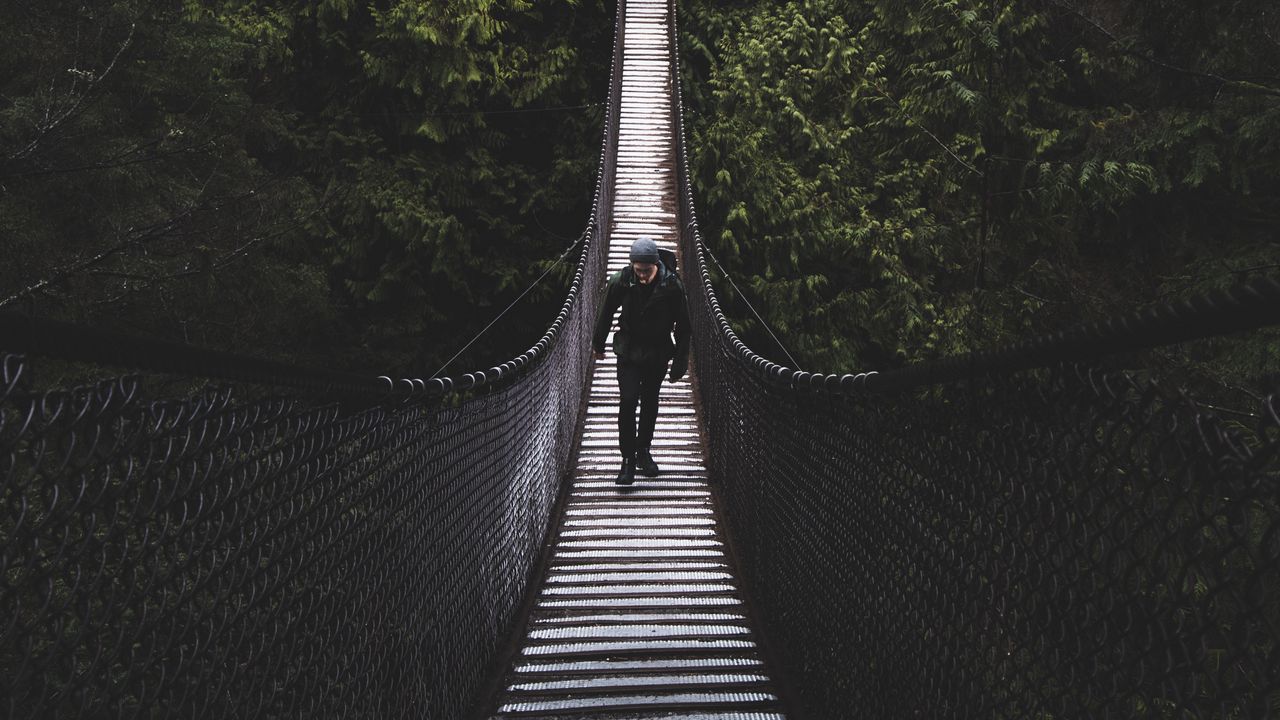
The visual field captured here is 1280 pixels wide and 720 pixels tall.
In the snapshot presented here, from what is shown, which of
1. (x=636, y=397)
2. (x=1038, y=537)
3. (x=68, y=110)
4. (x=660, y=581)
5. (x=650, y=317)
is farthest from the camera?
(x=68, y=110)

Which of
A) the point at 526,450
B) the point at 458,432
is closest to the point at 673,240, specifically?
the point at 526,450

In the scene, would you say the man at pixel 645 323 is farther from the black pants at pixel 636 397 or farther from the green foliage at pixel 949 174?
the green foliage at pixel 949 174

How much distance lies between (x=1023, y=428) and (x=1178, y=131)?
7.74 metres

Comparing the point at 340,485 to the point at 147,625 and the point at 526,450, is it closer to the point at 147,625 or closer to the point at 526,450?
the point at 147,625

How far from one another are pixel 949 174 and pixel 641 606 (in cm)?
1010

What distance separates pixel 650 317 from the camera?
5402 mm

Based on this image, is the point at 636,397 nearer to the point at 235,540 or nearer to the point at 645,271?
the point at 645,271

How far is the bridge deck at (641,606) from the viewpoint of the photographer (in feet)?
11.5

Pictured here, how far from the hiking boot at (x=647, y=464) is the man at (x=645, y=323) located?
475 millimetres

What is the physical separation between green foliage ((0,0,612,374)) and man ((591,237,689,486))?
3.90 metres

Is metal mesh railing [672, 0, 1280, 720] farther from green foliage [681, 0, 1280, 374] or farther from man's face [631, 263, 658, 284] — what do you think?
green foliage [681, 0, 1280, 374]

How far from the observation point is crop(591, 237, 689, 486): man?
17.5 ft

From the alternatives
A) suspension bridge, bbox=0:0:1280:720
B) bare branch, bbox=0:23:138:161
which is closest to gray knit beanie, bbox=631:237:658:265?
suspension bridge, bbox=0:0:1280:720

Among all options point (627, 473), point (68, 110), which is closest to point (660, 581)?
point (627, 473)
